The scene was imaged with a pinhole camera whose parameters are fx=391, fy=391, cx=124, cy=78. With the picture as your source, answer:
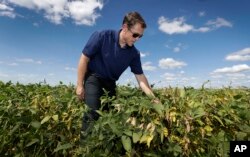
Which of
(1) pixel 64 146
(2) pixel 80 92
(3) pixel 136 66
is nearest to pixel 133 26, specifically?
(3) pixel 136 66

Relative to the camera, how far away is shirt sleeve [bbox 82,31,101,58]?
5.85m

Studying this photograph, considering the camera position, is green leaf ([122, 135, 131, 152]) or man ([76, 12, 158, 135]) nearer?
green leaf ([122, 135, 131, 152])

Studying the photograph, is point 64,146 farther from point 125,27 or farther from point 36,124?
point 125,27

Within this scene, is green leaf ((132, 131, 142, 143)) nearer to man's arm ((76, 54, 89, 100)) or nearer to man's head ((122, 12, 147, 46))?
man's arm ((76, 54, 89, 100))

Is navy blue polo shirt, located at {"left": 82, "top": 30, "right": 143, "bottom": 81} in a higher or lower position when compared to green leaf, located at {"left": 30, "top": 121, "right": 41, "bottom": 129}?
higher

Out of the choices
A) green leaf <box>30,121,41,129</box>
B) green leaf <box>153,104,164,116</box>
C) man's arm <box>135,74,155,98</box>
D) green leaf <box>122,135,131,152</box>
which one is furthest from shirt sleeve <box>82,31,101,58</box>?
green leaf <box>122,135,131,152</box>

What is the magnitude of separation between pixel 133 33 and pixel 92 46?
0.64 m

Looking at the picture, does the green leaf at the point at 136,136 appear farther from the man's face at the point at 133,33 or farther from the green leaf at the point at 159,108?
the man's face at the point at 133,33

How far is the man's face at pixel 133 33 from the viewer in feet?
18.7

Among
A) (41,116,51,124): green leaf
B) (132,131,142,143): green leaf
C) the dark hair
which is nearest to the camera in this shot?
(132,131,142,143): green leaf

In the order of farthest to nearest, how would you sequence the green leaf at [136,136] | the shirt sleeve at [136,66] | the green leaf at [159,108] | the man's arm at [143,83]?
the shirt sleeve at [136,66] < the man's arm at [143,83] < the green leaf at [159,108] < the green leaf at [136,136]

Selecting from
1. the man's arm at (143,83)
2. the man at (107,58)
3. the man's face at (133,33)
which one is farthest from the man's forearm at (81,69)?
the man's arm at (143,83)

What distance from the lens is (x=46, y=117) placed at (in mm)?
5516

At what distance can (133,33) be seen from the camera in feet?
18.9
